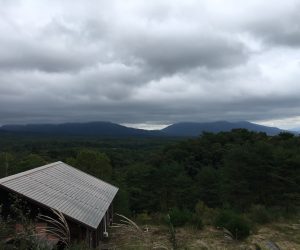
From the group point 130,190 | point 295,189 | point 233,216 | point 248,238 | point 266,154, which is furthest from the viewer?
point 130,190

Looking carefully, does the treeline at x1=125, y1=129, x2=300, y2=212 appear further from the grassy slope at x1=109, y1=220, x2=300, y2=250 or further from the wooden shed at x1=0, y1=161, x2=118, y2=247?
the wooden shed at x1=0, y1=161, x2=118, y2=247

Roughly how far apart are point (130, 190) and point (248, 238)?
1482 inches

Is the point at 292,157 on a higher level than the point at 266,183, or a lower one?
higher

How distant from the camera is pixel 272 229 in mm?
16016

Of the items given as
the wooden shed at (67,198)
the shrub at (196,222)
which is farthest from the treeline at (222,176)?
the wooden shed at (67,198)

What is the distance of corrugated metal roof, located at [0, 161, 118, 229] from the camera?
12961mm

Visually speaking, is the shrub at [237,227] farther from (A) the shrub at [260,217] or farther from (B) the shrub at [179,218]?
(A) the shrub at [260,217]

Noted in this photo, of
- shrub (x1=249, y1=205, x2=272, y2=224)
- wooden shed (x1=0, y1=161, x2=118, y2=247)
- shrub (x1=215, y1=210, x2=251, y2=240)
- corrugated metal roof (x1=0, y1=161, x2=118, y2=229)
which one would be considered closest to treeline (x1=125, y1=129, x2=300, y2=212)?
shrub (x1=249, y1=205, x2=272, y2=224)

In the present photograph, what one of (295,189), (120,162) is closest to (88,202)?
(295,189)

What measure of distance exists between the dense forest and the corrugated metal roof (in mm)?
3653

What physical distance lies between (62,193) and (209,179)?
37.8m

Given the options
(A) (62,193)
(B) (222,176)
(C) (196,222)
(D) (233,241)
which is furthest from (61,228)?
(B) (222,176)

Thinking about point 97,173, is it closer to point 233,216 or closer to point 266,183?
point 266,183

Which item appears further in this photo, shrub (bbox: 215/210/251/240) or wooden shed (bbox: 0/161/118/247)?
shrub (bbox: 215/210/251/240)
